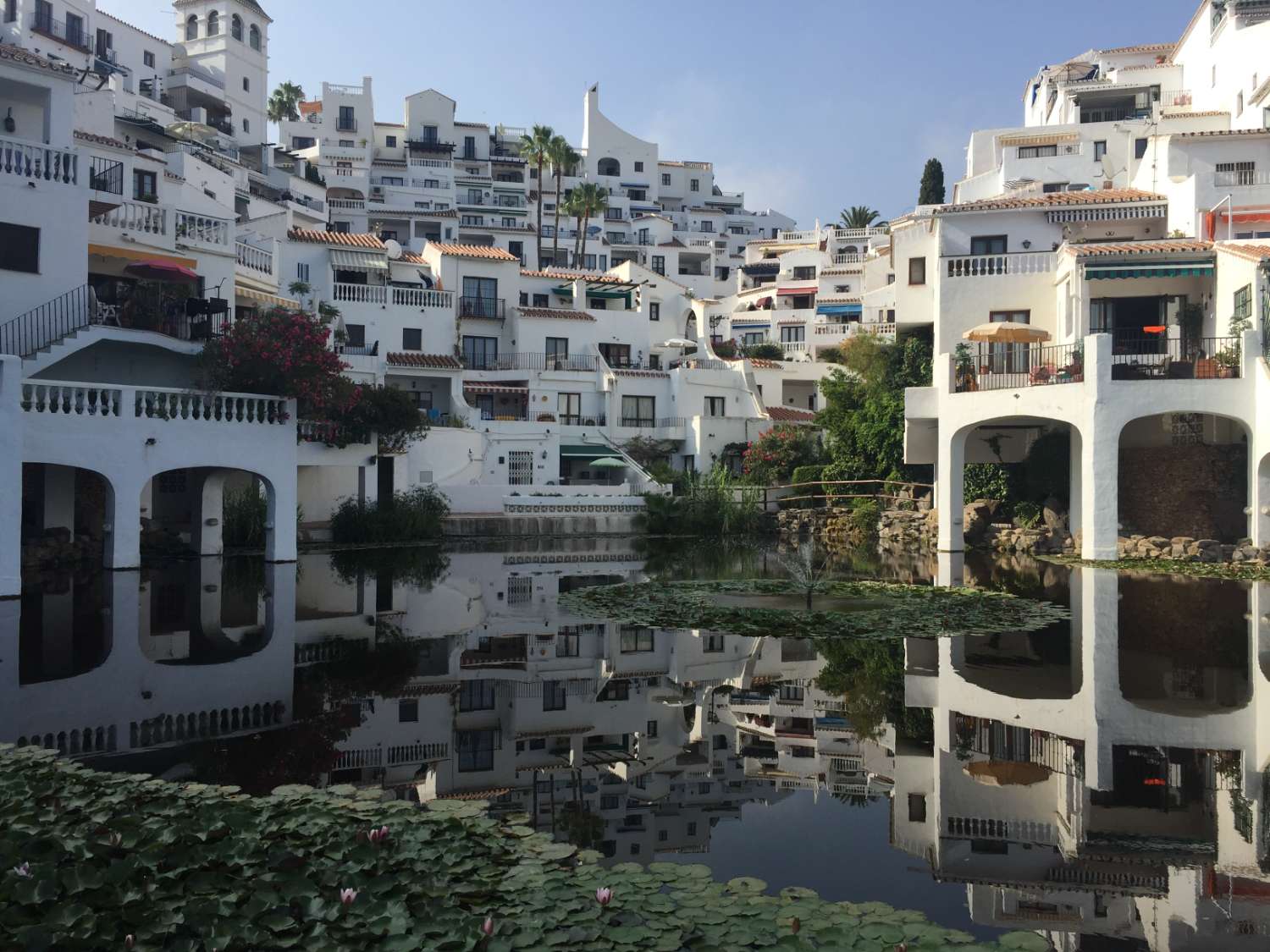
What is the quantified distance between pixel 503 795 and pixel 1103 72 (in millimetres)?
67204

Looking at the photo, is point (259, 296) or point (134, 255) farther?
point (259, 296)

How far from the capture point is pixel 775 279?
76.9 meters

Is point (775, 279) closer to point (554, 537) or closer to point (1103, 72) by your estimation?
point (1103, 72)

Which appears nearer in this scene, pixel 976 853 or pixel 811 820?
pixel 976 853

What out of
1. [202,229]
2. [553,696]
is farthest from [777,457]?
[553,696]

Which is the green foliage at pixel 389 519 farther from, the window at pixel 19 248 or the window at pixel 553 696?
the window at pixel 553 696

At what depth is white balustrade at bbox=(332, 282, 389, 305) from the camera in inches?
1810

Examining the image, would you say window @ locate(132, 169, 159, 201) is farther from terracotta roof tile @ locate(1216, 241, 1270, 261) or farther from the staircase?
terracotta roof tile @ locate(1216, 241, 1270, 261)

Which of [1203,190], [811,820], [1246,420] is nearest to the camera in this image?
[811,820]

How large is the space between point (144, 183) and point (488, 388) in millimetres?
16714

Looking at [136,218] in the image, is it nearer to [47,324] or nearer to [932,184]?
[47,324]

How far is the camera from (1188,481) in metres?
27.7

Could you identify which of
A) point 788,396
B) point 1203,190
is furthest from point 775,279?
point 1203,190

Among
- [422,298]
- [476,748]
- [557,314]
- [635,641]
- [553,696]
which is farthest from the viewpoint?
[557,314]
